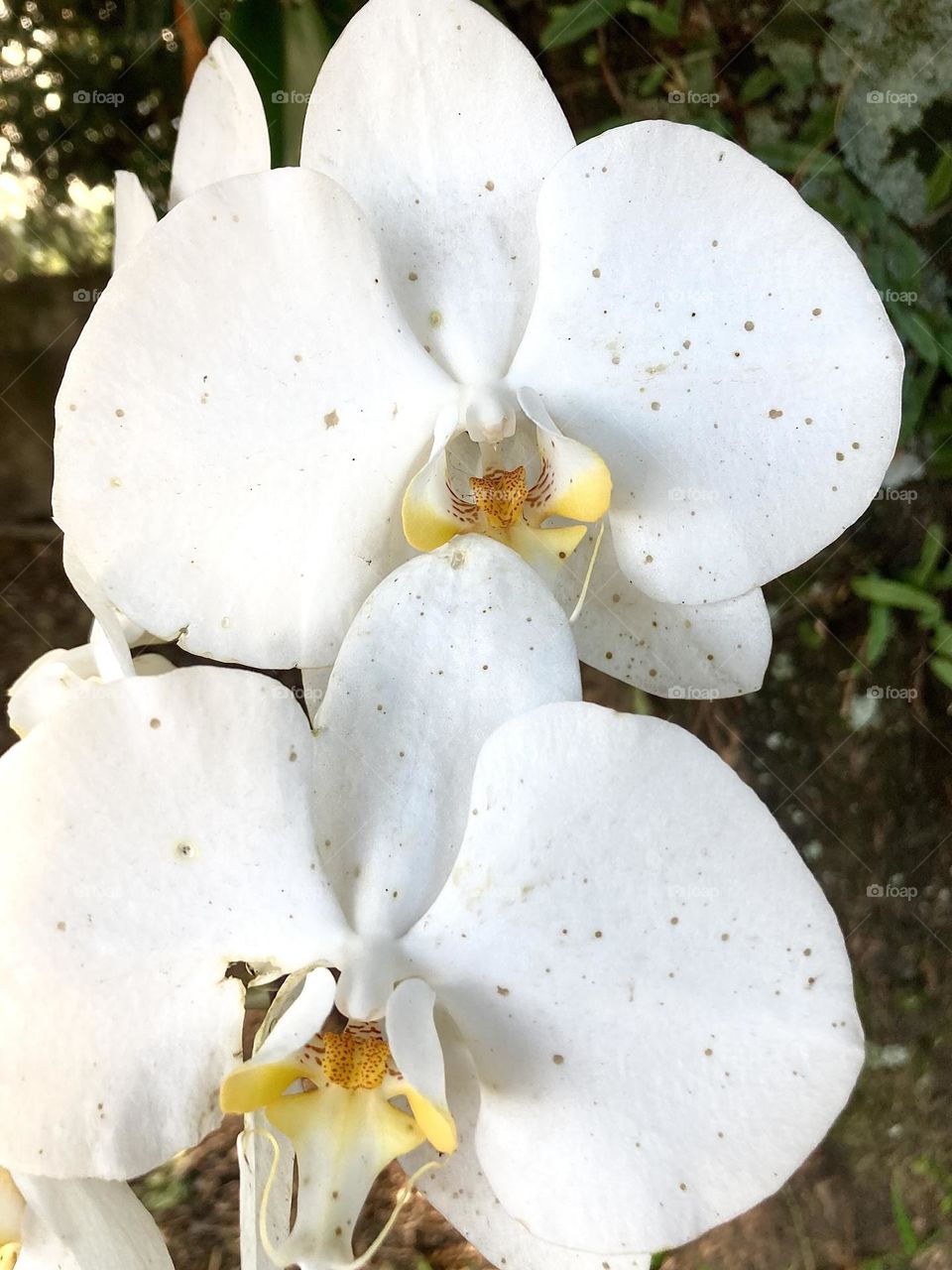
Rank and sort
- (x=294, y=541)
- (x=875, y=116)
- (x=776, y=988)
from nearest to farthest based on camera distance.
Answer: (x=776, y=988), (x=294, y=541), (x=875, y=116)

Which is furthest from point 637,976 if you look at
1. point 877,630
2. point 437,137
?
point 877,630

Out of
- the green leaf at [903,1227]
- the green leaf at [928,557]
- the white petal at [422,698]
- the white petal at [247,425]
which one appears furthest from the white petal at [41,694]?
the green leaf at [903,1227]

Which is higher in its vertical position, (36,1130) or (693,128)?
(693,128)

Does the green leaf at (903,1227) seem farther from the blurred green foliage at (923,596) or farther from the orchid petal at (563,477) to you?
the orchid petal at (563,477)

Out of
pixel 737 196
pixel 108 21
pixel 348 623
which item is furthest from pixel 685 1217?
pixel 108 21

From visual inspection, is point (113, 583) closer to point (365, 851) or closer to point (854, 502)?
point (365, 851)

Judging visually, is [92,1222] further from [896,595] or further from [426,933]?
[896,595]
